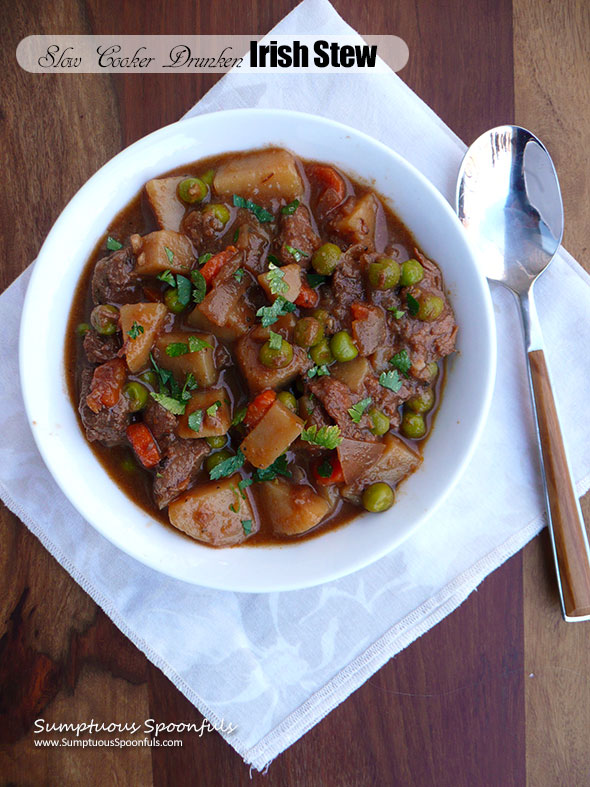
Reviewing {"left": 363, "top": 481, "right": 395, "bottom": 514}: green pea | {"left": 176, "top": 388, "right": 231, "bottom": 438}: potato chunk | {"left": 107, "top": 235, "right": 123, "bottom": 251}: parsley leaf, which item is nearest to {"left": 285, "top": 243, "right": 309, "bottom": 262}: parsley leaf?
{"left": 176, "top": 388, "right": 231, "bottom": 438}: potato chunk

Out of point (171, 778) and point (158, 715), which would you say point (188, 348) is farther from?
point (171, 778)

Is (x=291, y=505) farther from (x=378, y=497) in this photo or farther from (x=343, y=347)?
(x=343, y=347)

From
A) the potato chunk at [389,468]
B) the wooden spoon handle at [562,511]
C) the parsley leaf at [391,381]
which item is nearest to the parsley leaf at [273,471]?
the potato chunk at [389,468]

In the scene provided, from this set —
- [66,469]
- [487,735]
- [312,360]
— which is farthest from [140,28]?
[487,735]

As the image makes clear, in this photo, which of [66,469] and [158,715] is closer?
[66,469]

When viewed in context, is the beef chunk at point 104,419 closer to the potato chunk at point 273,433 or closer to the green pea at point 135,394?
the green pea at point 135,394

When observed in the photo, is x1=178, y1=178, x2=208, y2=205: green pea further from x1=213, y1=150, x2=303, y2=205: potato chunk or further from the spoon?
the spoon
